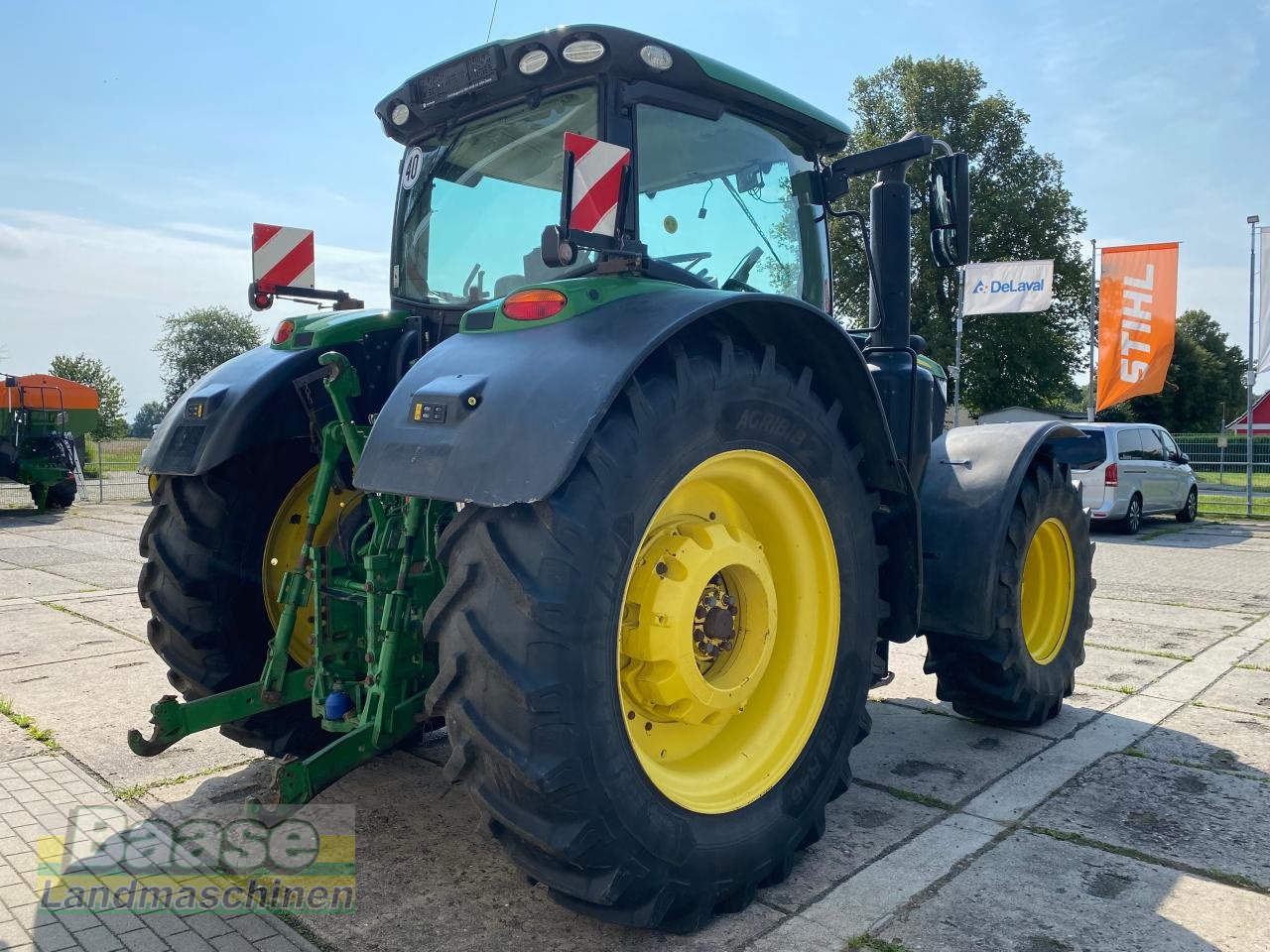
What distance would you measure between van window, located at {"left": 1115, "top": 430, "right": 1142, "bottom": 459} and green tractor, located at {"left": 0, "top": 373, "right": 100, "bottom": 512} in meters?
16.1

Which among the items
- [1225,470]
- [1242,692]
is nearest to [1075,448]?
[1242,692]

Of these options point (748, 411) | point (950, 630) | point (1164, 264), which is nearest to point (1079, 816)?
point (950, 630)

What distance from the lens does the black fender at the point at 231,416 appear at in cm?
312

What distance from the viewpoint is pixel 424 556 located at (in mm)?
2756

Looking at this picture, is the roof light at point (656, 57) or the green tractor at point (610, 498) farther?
the roof light at point (656, 57)

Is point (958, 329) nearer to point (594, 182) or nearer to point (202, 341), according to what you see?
point (594, 182)

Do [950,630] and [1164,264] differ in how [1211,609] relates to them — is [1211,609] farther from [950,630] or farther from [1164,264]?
[1164,264]

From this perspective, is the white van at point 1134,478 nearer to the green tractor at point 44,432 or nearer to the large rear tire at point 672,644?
the large rear tire at point 672,644

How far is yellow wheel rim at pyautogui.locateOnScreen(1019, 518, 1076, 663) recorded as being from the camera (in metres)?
4.28

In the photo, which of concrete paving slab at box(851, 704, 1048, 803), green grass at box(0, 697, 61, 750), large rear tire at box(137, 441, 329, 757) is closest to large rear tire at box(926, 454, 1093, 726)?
concrete paving slab at box(851, 704, 1048, 803)

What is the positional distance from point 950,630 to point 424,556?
6.59 feet

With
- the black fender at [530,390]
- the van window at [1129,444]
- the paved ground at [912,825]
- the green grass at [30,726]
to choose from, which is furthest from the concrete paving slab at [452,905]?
the van window at [1129,444]

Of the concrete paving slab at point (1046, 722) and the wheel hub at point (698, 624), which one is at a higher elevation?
the wheel hub at point (698, 624)

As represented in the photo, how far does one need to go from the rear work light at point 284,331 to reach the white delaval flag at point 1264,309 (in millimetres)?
14739
